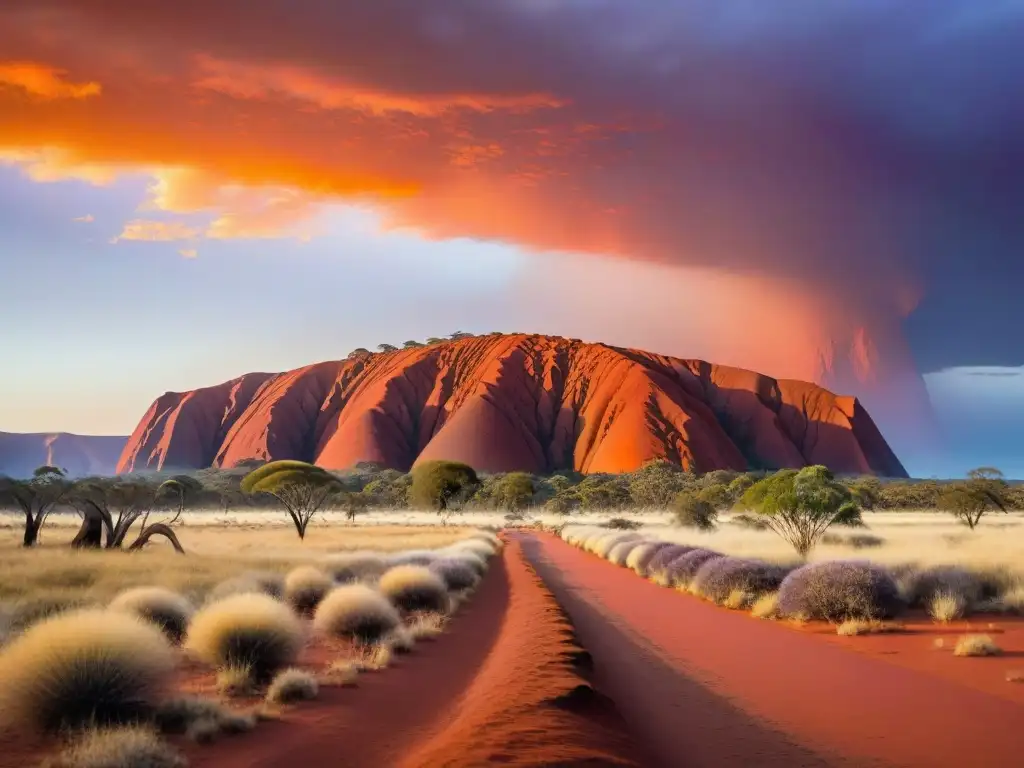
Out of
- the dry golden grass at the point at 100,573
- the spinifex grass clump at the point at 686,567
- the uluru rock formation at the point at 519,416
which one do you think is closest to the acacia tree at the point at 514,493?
the uluru rock formation at the point at 519,416

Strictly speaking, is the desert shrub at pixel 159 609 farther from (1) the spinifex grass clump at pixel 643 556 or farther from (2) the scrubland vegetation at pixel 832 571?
(1) the spinifex grass clump at pixel 643 556

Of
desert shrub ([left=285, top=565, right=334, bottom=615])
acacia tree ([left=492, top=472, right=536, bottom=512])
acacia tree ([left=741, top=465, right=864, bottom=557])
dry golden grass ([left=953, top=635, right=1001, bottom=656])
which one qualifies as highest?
acacia tree ([left=741, top=465, right=864, bottom=557])

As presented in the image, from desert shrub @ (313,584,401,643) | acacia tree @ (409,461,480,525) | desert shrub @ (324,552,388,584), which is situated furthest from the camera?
acacia tree @ (409,461,480,525)

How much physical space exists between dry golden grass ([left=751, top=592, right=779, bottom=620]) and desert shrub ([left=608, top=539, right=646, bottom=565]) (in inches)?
546

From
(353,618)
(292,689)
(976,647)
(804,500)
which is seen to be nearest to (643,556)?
(804,500)

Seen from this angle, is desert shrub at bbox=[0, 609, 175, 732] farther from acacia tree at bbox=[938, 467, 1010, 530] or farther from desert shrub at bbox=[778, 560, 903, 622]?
acacia tree at bbox=[938, 467, 1010, 530]

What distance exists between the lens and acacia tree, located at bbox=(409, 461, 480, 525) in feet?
276

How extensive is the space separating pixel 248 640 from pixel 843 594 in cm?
1173

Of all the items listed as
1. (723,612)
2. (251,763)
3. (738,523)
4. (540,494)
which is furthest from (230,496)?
(251,763)

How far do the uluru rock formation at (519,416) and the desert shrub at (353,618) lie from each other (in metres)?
99.5

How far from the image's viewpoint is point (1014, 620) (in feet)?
49.1

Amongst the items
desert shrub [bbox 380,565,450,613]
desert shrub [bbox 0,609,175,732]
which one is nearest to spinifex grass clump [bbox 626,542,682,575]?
desert shrub [bbox 380,565,450,613]

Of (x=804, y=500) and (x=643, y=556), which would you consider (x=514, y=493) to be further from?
(x=804, y=500)

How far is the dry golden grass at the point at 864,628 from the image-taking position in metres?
14.2
